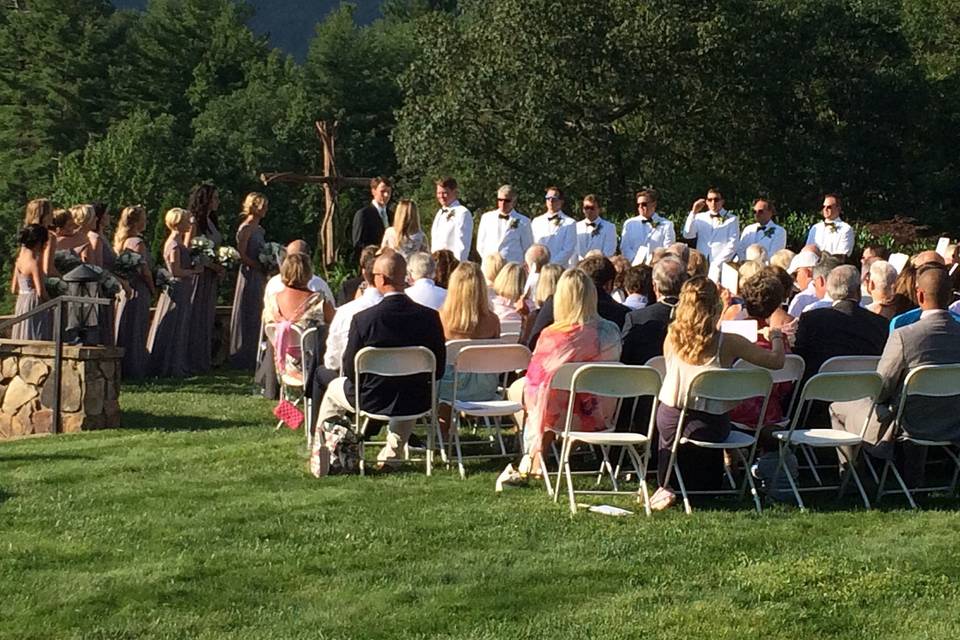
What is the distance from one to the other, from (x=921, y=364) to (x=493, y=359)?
2.45 meters

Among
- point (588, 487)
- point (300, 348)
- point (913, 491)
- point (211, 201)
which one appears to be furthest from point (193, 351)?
point (913, 491)

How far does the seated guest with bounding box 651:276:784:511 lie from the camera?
777cm

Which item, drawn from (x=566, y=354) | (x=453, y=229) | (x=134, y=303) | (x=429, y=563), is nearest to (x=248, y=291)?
(x=134, y=303)

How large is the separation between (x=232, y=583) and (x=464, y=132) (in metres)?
34.5

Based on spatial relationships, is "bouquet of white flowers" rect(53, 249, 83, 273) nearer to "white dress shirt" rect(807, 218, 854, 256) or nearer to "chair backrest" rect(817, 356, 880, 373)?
"chair backrest" rect(817, 356, 880, 373)

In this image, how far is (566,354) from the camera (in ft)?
27.6

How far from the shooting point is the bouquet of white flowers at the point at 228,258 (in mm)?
14641

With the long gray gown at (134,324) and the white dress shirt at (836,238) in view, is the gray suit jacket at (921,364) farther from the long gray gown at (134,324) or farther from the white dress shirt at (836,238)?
the white dress shirt at (836,238)

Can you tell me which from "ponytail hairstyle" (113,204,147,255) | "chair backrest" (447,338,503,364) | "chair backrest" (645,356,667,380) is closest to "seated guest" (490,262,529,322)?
"chair backrest" (447,338,503,364)

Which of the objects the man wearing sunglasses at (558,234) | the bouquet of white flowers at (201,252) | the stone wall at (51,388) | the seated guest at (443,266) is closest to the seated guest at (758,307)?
the seated guest at (443,266)

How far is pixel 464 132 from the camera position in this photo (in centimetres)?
4028

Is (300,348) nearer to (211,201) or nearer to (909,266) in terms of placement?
(909,266)

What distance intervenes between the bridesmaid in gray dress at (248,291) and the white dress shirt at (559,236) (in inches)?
128

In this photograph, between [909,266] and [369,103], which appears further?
[369,103]
